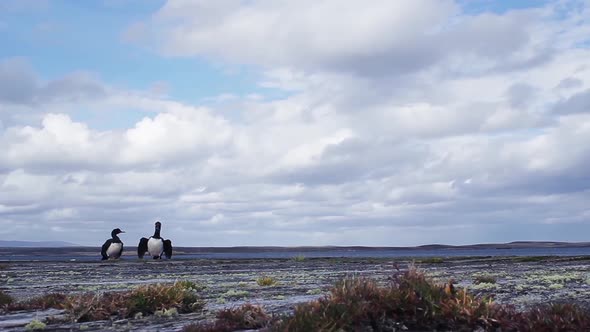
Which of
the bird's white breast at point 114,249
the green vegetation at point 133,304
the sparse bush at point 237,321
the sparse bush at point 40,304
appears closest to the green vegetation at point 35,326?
the green vegetation at point 133,304

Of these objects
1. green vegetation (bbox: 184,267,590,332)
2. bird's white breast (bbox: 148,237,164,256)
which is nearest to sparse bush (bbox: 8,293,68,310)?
green vegetation (bbox: 184,267,590,332)

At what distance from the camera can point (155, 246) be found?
5219cm

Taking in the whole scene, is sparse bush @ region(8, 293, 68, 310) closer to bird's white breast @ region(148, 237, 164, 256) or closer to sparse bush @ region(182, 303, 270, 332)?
sparse bush @ region(182, 303, 270, 332)

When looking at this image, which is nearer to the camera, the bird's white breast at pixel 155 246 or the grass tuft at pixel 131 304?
the grass tuft at pixel 131 304

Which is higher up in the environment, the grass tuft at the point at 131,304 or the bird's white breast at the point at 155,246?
the bird's white breast at the point at 155,246

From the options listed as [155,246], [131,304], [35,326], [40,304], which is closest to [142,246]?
[155,246]

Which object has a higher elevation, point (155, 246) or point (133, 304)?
point (155, 246)

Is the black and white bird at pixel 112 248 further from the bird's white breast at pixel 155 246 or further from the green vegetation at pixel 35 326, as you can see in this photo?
the green vegetation at pixel 35 326

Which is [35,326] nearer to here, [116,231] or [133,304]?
[133,304]

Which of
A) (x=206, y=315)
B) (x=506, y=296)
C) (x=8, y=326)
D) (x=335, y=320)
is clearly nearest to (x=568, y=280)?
(x=506, y=296)

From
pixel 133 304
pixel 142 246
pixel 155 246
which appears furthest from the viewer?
pixel 142 246

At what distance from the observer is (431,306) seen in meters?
8.47

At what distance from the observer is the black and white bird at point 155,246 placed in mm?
52219

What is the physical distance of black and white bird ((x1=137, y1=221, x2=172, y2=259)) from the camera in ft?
171
